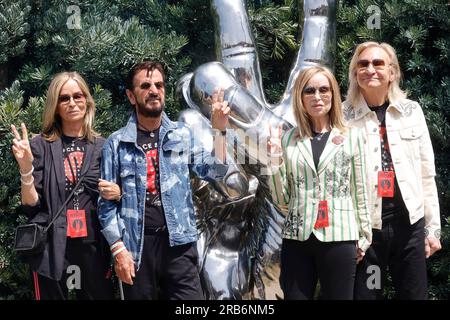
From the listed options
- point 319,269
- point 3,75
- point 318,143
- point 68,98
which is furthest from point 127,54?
point 319,269

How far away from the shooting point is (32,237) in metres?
2.63

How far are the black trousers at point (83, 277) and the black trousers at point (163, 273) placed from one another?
126 mm

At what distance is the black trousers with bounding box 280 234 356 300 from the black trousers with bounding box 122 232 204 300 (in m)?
0.35

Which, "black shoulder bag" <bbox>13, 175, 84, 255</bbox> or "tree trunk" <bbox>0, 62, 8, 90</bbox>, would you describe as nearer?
"black shoulder bag" <bbox>13, 175, 84, 255</bbox>

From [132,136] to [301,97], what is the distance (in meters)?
0.62

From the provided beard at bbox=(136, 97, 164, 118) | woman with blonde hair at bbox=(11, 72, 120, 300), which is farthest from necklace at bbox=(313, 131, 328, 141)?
woman with blonde hair at bbox=(11, 72, 120, 300)

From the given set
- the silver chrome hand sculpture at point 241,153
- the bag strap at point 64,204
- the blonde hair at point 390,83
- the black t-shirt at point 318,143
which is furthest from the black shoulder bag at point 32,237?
the blonde hair at point 390,83

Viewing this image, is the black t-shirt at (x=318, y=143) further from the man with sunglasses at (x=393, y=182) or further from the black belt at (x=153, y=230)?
the black belt at (x=153, y=230)

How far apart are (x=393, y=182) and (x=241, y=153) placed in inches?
28.5

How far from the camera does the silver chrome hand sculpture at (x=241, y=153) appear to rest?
10.2 feet

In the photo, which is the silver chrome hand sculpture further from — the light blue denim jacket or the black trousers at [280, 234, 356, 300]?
the black trousers at [280, 234, 356, 300]

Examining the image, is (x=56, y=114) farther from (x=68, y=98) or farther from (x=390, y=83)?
(x=390, y=83)

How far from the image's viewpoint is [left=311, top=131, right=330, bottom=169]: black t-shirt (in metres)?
2.48
